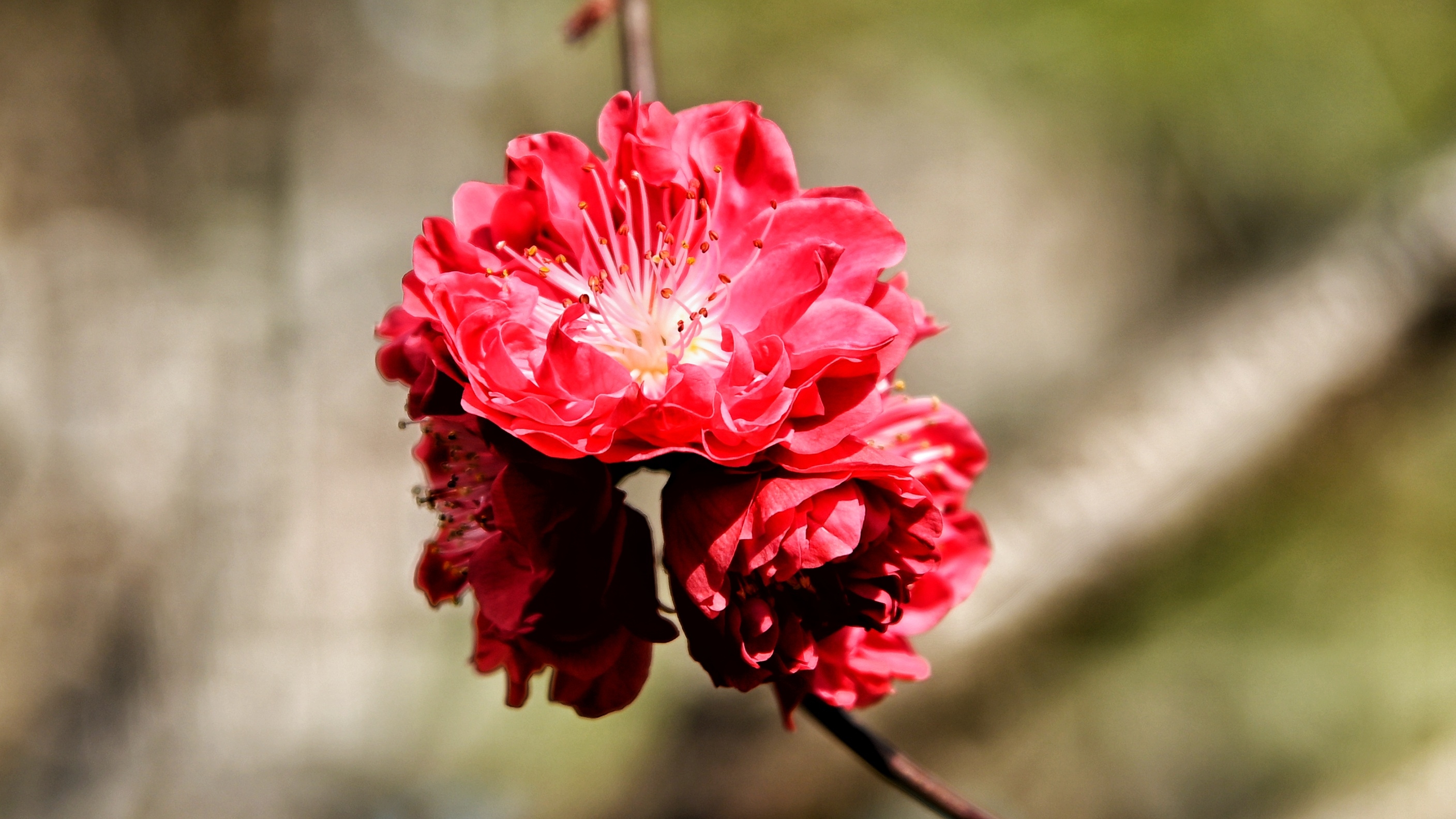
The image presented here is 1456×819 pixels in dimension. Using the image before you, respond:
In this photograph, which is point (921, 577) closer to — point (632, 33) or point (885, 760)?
point (885, 760)

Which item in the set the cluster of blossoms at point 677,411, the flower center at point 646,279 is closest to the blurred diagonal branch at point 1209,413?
the cluster of blossoms at point 677,411

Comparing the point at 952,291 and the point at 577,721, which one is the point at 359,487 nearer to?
the point at 577,721

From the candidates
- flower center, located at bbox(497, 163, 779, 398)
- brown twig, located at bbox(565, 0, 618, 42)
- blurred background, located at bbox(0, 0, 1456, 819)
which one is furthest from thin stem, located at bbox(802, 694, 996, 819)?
blurred background, located at bbox(0, 0, 1456, 819)

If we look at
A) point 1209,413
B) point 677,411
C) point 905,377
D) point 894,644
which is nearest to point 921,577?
point 894,644

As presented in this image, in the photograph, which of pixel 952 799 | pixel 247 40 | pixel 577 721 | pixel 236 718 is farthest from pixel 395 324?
pixel 247 40

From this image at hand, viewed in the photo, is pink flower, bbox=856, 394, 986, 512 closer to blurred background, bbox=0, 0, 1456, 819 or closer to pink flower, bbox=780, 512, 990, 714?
pink flower, bbox=780, 512, 990, 714

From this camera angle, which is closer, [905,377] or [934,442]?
[934,442]

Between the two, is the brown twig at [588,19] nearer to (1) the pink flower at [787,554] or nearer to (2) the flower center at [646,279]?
(2) the flower center at [646,279]
